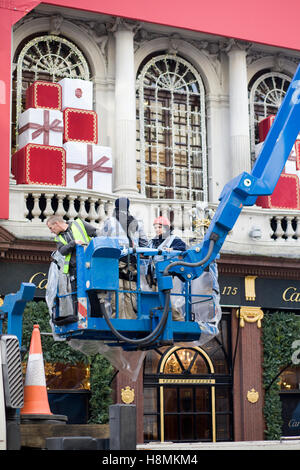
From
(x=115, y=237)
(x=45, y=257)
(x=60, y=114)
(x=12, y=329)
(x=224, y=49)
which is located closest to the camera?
(x=12, y=329)

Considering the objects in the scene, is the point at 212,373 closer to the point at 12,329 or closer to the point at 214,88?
the point at 214,88

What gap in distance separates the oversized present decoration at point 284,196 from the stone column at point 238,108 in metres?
0.89

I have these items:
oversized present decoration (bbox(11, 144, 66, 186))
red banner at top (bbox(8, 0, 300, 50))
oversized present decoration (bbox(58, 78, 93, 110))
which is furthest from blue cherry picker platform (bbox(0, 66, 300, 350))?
red banner at top (bbox(8, 0, 300, 50))

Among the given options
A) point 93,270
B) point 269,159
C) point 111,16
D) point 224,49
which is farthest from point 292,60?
point 93,270

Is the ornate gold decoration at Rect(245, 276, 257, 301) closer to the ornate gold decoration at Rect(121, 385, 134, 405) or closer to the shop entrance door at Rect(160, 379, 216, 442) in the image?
the shop entrance door at Rect(160, 379, 216, 442)

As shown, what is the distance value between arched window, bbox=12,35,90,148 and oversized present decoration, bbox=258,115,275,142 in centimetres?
464

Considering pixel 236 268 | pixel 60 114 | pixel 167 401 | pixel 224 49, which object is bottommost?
pixel 167 401

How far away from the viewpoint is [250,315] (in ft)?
71.3

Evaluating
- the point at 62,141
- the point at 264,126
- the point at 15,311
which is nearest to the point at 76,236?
the point at 15,311

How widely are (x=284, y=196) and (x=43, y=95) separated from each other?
21.4 ft

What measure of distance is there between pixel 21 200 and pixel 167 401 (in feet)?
18.3

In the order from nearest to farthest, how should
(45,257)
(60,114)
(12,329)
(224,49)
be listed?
1. (12,329)
2. (45,257)
3. (60,114)
4. (224,49)

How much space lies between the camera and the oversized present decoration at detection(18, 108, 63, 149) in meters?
20.8

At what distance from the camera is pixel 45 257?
1989cm
